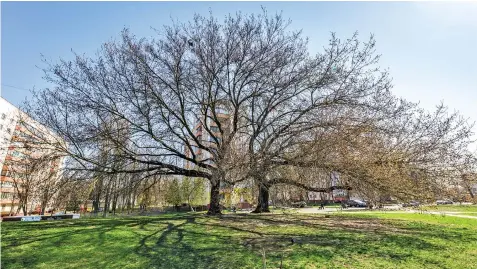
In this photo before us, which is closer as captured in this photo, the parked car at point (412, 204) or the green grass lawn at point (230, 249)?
the green grass lawn at point (230, 249)

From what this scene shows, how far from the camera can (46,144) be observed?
42.1ft

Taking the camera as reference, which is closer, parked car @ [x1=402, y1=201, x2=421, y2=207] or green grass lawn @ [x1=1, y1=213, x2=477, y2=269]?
green grass lawn @ [x1=1, y1=213, x2=477, y2=269]

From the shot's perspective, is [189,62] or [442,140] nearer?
[442,140]

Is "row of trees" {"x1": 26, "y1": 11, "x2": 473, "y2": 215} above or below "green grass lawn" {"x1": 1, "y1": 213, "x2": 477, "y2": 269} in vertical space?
above

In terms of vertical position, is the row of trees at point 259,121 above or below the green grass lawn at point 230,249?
above

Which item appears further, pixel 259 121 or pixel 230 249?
pixel 259 121

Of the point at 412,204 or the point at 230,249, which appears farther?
the point at 412,204

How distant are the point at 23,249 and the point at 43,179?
19.4 feet

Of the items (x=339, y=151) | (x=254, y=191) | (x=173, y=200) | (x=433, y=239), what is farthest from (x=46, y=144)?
(x=173, y=200)

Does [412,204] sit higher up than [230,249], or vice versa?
[412,204]

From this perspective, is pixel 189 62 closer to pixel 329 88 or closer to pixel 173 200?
pixel 329 88

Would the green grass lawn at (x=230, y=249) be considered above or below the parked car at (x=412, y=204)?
below

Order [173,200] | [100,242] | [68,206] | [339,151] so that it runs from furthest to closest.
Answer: [173,200]
[68,206]
[339,151]
[100,242]

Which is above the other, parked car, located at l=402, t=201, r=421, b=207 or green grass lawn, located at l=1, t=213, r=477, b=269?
parked car, located at l=402, t=201, r=421, b=207
